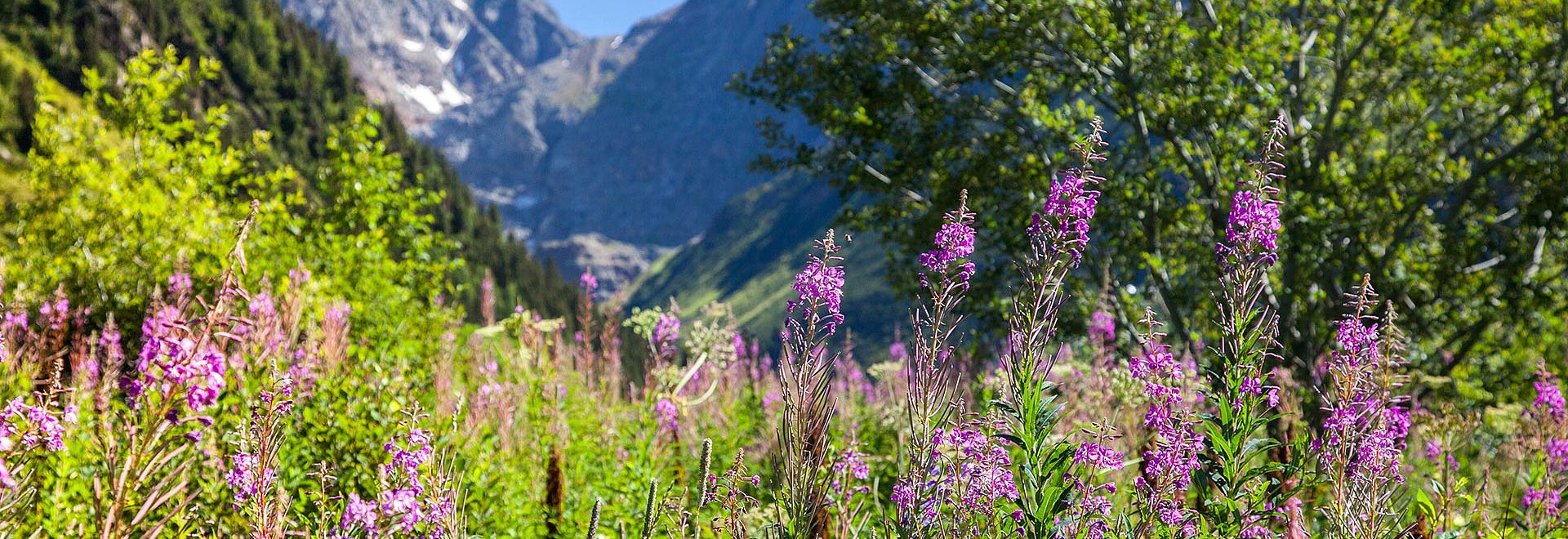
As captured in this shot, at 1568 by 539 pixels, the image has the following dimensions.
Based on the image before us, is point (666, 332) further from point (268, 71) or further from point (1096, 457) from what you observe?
point (268, 71)

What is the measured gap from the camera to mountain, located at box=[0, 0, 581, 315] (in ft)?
260

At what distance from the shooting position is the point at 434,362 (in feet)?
26.5

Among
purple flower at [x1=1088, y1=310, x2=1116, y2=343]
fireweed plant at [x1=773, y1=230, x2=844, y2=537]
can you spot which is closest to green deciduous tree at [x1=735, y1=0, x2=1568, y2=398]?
purple flower at [x1=1088, y1=310, x2=1116, y2=343]

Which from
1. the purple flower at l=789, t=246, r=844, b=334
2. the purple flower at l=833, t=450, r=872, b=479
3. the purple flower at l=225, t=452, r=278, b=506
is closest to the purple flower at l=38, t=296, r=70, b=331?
the purple flower at l=225, t=452, r=278, b=506

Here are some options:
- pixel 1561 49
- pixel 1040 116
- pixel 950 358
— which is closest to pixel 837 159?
pixel 1040 116

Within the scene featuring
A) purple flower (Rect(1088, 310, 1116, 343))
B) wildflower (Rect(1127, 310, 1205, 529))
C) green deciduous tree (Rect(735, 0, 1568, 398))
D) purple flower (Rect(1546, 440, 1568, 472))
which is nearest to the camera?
wildflower (Rect(1127, 310, 1205, 529))

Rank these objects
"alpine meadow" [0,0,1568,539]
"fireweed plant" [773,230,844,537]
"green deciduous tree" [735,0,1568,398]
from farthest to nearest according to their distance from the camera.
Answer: "green deciduous tree" [735,0,1568,398] < "alpine meadow" [0,0,1568,539] < "fireweed plant" [773,230,844,537]

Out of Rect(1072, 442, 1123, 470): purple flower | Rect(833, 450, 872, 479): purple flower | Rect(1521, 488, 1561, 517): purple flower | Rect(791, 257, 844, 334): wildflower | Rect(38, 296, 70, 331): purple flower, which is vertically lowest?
Rect(1521, 488, 1561, 517): purple flower

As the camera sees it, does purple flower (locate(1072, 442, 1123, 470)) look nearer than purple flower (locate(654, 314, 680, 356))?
Yes

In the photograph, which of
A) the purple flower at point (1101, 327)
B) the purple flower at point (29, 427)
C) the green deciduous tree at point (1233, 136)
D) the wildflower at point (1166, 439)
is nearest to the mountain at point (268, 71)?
the green deciduous tree at point (1233, 136)

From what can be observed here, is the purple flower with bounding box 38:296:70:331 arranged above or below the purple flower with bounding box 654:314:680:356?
above

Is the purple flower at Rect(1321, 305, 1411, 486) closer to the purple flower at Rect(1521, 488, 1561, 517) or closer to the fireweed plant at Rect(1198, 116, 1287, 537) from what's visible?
the fireweed plant at Rect(1198, 116, 1287, 537)

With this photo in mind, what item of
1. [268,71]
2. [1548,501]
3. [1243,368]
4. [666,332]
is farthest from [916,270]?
[268,71]

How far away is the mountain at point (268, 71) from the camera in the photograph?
79375 millimetres
